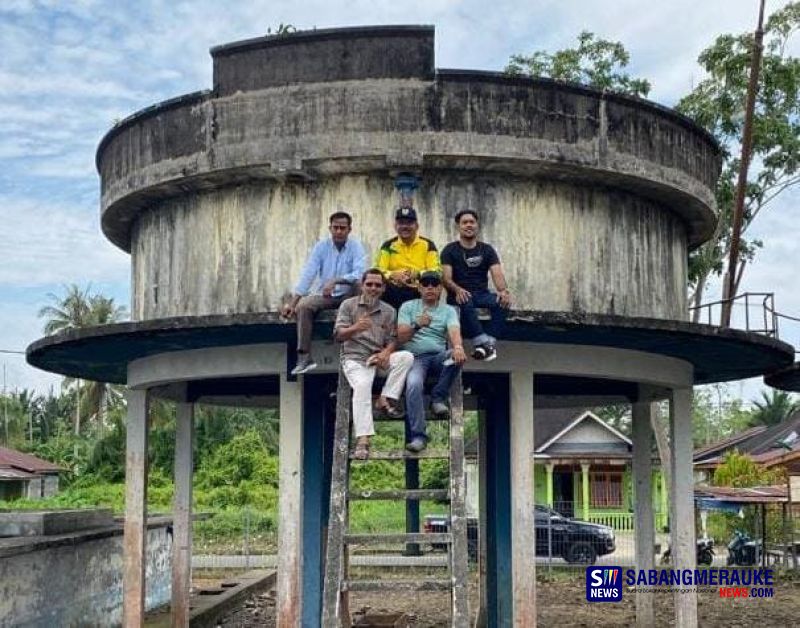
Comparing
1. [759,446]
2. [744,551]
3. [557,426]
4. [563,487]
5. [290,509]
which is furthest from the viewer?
[563,487]

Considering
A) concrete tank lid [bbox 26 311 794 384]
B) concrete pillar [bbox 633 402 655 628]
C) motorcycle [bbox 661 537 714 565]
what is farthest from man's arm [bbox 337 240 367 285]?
motorcycle [bbox 661 537 714 565]

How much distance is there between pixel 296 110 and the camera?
11531mm

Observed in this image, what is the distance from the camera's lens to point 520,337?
10781 mm

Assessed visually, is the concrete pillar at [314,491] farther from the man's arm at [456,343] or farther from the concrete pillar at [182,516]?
the concrete pillar at [182,516]

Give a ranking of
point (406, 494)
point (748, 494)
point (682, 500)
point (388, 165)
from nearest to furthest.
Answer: point (406, 494), point (388, 165), point (682, 500), point (748, 494)

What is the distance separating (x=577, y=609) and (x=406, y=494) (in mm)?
10768

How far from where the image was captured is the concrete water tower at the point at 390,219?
35.8ft

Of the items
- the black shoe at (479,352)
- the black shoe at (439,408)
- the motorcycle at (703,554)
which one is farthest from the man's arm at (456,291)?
the motorcycle at (703,554)

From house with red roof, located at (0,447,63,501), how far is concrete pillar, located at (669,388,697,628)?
32.9m

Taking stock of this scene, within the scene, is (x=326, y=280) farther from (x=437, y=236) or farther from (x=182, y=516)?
(x=182, y=516)

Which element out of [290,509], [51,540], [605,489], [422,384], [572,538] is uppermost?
[422,384]

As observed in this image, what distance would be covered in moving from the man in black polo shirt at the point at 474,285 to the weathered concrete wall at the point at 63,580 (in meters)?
6.01

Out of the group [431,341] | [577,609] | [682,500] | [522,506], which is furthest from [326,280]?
[577,609]

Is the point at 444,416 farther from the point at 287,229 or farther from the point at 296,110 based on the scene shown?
the point at 296,110
